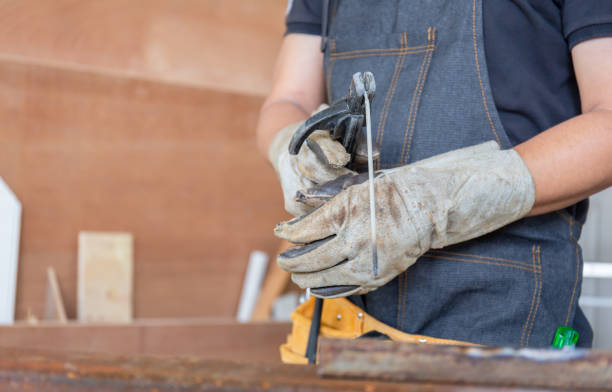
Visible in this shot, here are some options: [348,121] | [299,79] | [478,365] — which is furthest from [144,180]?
[478,365]

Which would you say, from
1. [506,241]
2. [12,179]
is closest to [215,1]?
[12,179]

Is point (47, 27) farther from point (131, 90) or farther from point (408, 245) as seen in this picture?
point (408, 245)

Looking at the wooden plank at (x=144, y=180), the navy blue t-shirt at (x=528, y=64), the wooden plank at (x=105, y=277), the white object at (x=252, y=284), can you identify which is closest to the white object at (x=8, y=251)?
the wooden plank at (x=144, y=180)

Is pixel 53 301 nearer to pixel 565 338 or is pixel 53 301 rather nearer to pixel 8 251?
pixel 8 251

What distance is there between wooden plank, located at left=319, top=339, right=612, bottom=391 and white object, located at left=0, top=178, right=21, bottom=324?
1.74 meters

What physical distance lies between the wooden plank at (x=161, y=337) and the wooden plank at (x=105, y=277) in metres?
0.11

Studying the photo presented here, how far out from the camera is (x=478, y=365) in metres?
0.48

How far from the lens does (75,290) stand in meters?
2.03

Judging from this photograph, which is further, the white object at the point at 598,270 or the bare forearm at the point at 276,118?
the white object at the point at 598,270

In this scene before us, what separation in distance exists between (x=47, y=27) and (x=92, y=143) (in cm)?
44

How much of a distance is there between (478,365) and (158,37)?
6.65 ft

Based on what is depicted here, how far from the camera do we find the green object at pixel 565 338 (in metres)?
0.87

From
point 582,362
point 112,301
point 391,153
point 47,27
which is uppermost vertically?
point 47,27

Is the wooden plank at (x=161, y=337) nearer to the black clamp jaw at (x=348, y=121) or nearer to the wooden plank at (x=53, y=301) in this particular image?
the wooden plank at (x=53, y=301)
